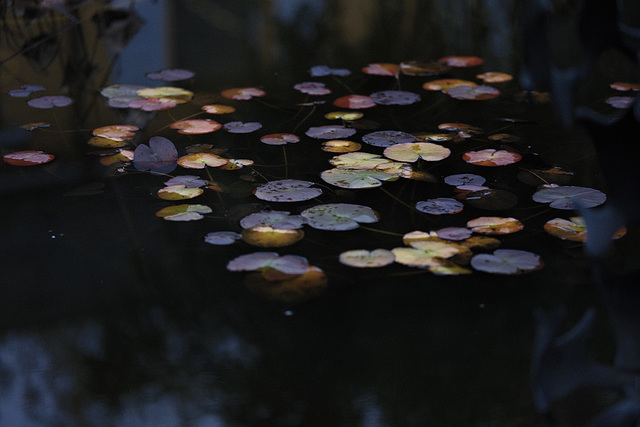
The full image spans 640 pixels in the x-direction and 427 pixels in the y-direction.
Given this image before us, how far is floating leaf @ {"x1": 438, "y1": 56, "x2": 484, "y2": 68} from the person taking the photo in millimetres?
2850

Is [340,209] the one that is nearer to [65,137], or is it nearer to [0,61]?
[65,137]

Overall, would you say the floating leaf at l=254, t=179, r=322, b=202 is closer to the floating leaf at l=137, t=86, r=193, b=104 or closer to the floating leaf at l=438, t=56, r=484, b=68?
the floating leaf at l=137, t=86, r=193, b=104

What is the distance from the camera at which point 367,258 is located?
154 cm

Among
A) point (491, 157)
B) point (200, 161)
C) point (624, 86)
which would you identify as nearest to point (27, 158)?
point (200, 161)

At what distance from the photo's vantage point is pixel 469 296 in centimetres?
144

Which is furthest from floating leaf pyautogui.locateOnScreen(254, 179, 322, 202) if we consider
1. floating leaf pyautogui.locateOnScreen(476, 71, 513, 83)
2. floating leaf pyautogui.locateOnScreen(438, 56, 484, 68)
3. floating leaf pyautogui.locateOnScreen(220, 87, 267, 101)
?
floating leaf pyautogui.locateOnScreen(438, 56, 484, 68)

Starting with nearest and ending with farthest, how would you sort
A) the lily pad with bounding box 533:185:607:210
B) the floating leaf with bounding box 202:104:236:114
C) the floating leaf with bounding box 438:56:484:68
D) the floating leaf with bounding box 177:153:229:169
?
1. the lily pad with bounding box 533:185:607:210
2. the floating leaf with bounding box 177:153:229:169
3. the floating leaf with bounding box 202:104:236:114
4. the floating leaf with bounding box 438:56:484:68

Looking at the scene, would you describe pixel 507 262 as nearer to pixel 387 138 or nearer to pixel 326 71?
pixel 387 138

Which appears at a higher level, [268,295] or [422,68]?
[422,68]

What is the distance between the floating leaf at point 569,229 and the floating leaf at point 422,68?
116cm

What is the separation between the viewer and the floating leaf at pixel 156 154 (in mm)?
2006

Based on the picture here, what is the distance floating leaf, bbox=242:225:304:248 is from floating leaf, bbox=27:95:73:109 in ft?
3.56

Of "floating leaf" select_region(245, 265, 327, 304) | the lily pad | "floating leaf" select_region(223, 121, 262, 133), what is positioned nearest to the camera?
"floating leaf" select_region(245, 265, 327, 304)

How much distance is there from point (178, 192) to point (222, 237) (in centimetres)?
26
